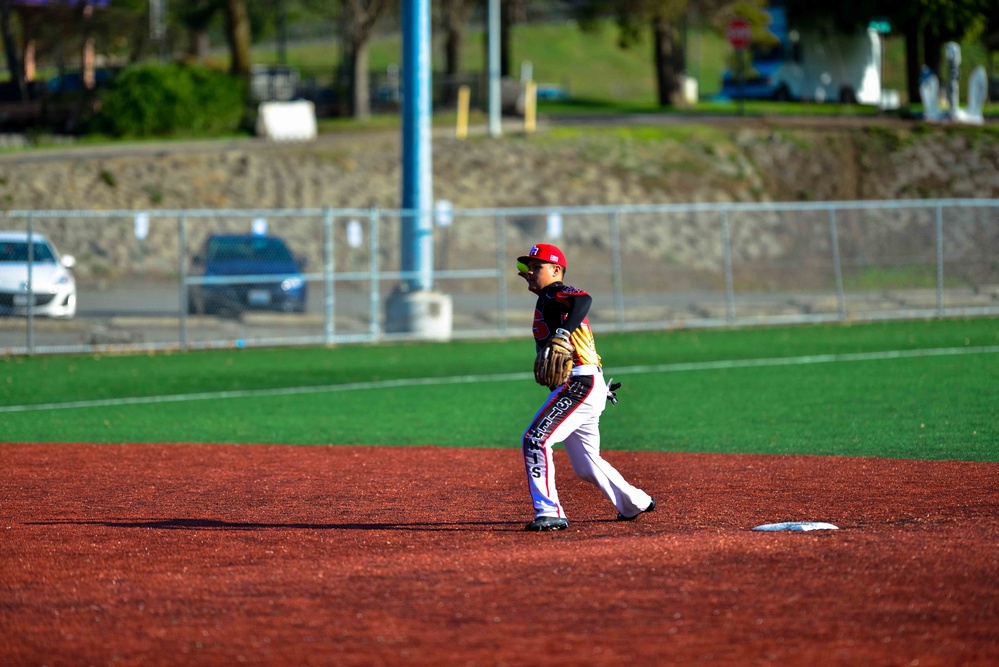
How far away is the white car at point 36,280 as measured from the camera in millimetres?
21016

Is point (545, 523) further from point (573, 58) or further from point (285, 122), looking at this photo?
point (573, 58)

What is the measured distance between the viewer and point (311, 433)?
13734 mm

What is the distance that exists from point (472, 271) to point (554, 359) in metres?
18.5

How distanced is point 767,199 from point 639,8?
1073 centimetres

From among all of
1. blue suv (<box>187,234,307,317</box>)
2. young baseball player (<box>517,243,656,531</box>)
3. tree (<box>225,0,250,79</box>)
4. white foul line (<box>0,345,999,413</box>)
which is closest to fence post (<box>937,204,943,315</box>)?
white foul line (<box>0,345,999,413</box>)

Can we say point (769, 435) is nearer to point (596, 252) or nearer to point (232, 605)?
point (232, 605)

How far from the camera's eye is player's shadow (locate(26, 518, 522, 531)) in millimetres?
8578

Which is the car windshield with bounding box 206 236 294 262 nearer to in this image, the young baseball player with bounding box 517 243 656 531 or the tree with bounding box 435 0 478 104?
the young baseball player with bounding box 517 243 656 531

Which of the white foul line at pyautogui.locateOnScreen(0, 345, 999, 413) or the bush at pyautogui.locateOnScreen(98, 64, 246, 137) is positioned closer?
the white foul line at pyautogui.locateOnScreen(0, 345, 999, 413)

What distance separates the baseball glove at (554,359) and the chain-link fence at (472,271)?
13.4m

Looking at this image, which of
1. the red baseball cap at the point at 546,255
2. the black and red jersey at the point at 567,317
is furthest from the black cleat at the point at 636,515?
the red baseball cap at the point at 546,255

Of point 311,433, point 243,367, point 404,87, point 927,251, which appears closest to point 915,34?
point 927,251

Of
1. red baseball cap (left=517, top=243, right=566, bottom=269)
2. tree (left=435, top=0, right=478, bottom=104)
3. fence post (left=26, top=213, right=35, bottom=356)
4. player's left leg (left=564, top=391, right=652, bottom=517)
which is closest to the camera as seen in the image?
red baseball cap (left=517, top=243, right=566, bottom=269)

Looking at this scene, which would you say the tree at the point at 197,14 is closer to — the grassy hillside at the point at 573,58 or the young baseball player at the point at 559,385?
the grassy hillside at the point at 573,58
